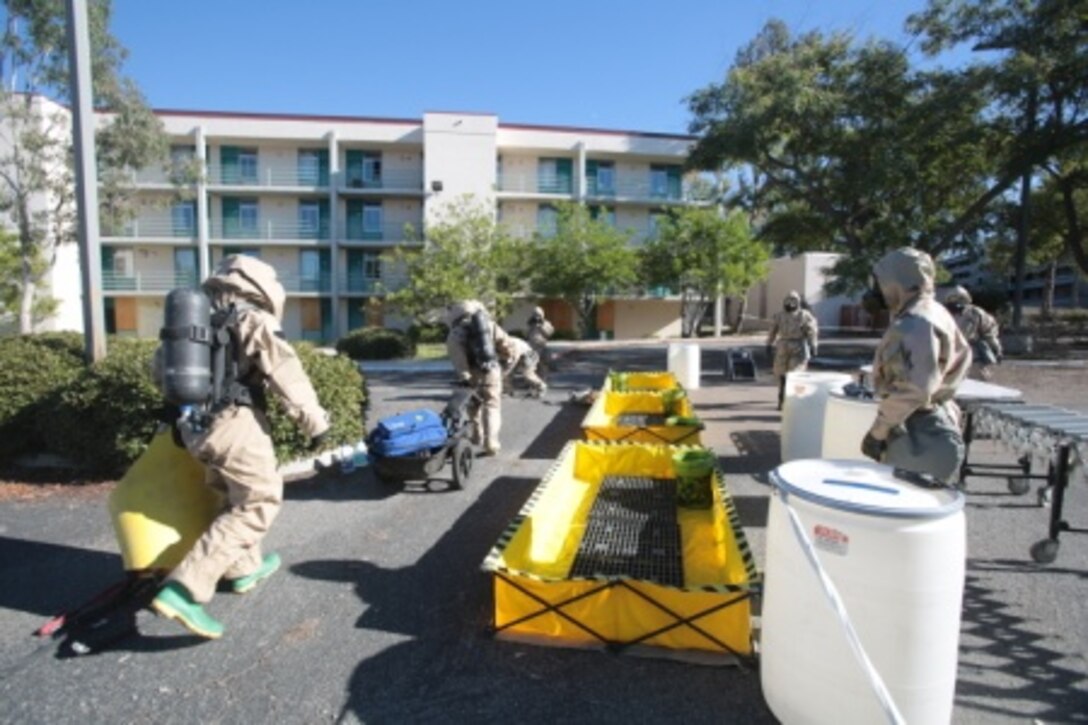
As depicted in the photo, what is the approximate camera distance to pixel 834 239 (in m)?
19.1

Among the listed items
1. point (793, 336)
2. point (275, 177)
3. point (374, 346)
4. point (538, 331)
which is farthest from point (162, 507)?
point (275, 177)

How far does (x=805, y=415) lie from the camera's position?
6.03 metres

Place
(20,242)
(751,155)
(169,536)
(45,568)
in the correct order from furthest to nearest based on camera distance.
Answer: (20,242) → (751,155) → (45,568) → (169,536)

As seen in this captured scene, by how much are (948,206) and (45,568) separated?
20434mm

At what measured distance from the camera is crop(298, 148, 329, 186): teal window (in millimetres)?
31031

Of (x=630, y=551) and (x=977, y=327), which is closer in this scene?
(x=630, y=551)

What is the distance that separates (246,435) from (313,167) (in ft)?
103

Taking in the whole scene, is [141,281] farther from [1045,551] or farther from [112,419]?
[1045,551]

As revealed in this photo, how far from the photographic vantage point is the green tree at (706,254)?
1086 inches

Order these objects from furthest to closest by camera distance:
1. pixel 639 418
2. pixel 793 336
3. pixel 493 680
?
pixel 793 336 → pixel 639 418 → pixel 493 680

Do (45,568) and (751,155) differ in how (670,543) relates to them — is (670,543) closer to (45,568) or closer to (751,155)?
(45,568)

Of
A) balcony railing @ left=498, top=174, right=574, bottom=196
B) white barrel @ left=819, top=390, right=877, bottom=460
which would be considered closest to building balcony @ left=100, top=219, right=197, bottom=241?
balcony railing @ left=498, top=174, right=574, bottom=196

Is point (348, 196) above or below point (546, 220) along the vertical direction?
above

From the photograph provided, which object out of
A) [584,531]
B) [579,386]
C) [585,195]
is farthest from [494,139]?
[584,531]
